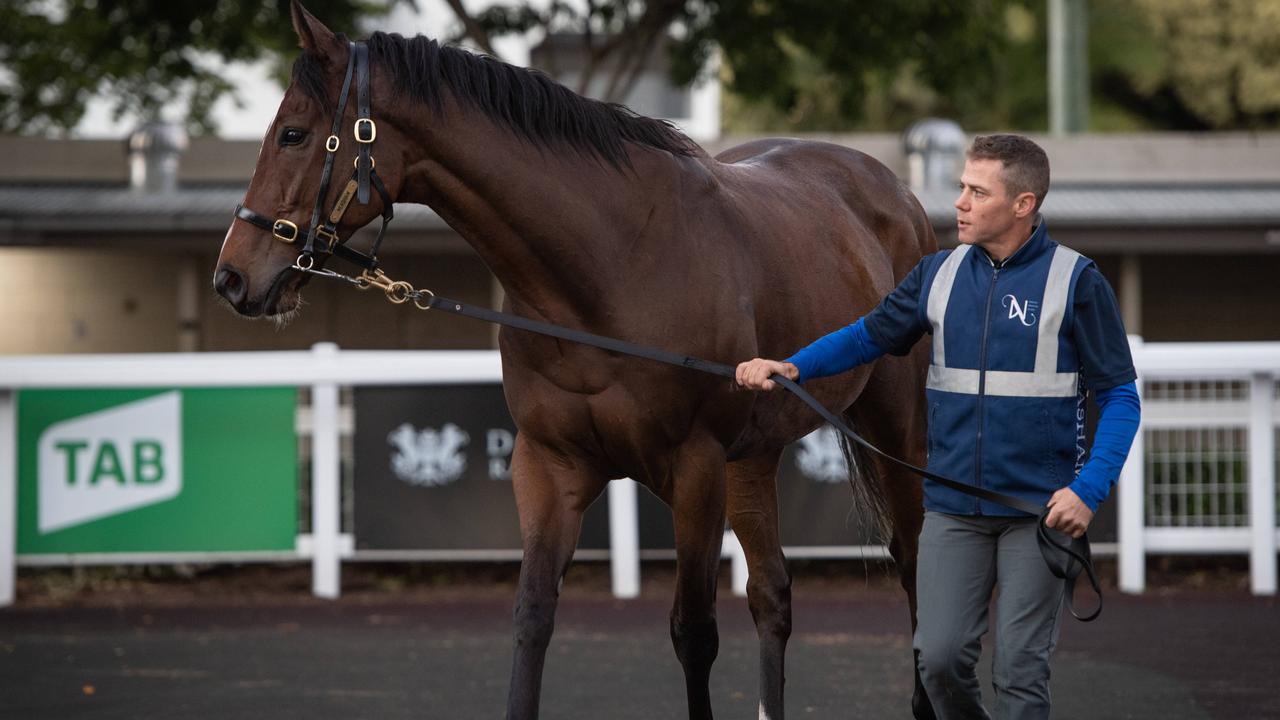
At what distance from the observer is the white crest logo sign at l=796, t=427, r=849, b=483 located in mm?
8477

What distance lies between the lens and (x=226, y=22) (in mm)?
14047

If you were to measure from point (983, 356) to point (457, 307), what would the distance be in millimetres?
1459

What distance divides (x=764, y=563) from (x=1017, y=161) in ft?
6.34

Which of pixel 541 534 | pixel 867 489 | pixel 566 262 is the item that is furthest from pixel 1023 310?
pixel 867 489

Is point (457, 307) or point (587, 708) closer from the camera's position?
point (457, 307)

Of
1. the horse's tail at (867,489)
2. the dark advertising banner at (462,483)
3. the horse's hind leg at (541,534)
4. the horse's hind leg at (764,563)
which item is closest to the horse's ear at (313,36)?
the horse's hind leg at (541,534)

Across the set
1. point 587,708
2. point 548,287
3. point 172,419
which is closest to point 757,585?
point 587,708

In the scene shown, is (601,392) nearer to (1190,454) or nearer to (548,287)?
(548,287)

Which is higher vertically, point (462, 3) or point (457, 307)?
point (462, 3)

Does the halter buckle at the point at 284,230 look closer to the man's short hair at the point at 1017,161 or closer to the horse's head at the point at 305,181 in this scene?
the horse's head at the point at 305,181

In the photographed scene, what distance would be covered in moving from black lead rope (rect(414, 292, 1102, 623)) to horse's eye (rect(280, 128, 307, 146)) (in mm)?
543

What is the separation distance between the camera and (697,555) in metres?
4.23

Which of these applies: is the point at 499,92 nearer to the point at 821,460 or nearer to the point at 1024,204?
the point at 1024,204

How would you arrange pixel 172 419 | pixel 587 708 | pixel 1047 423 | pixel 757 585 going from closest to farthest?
pixel 1047 423, pixel 757 585, pixel 587 708, pixel 172 419
